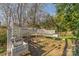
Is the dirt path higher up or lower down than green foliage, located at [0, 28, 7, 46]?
lower down

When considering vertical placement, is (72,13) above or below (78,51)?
above

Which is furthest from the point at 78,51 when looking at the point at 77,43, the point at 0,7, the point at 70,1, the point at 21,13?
the point at 0,7

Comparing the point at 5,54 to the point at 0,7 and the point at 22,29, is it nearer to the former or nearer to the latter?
the point at 22,29

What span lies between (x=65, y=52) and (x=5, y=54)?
1.33ft

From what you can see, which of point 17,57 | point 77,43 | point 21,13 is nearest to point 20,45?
point 17,57

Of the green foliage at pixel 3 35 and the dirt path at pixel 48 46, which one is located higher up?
the green foliage at pixel 3 35

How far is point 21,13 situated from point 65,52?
1.31 feet

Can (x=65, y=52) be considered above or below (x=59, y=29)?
below

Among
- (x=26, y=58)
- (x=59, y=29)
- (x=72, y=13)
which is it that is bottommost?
(x=26, y=58)

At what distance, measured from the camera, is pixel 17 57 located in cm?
87

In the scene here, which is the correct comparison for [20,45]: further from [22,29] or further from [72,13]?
[72,13]

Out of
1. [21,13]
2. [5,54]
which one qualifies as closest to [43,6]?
[21,13]

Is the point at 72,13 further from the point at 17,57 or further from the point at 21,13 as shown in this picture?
the point at 17,57

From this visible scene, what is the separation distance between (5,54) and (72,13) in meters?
0.53
